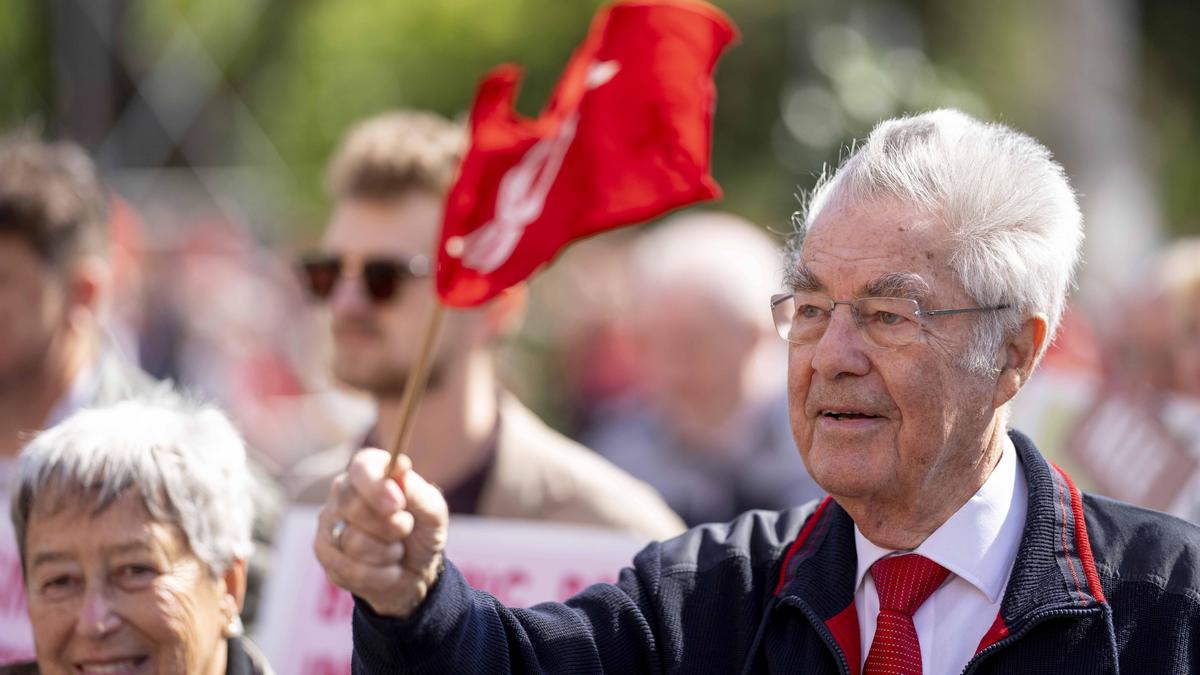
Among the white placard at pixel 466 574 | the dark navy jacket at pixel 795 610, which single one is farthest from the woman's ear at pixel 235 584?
the dark navy jacket at pixel 795 610

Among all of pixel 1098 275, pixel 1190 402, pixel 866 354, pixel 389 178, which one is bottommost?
pixel 1098 275

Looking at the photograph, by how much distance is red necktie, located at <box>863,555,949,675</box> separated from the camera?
2.92 meters

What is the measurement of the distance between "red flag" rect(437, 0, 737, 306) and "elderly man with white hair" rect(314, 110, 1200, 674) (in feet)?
1.19

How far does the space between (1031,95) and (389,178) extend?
595 inches

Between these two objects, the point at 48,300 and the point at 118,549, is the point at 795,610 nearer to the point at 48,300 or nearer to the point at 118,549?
the point at 118,549

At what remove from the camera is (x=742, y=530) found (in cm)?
330

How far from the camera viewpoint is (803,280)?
10.0 feet

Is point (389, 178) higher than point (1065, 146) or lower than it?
higher

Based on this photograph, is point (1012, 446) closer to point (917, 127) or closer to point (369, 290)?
point (917, 127)

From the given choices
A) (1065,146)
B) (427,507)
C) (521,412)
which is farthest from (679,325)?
(1065,146)

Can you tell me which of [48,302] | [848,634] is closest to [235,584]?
[848,634]

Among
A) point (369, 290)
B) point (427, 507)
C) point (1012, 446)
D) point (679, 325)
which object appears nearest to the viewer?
point (427, 507)

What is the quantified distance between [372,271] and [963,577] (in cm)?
251

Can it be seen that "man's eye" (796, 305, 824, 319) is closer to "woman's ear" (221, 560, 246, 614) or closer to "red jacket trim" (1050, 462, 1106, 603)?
"red jacket trim" (1050, 462, 1106, 603)
